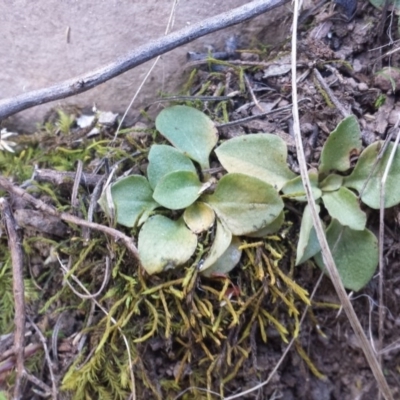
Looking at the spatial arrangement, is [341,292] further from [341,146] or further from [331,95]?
[331,95]

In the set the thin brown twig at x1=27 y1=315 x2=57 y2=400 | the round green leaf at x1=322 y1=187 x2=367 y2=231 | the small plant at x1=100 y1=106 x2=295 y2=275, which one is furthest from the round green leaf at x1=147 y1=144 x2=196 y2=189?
the thin brown twig at x1=27 y1=315 x2=57 y2=400

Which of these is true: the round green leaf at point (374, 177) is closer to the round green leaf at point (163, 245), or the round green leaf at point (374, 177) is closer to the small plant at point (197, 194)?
the small plant at point (197, 194)

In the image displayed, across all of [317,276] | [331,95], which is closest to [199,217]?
[317,276]

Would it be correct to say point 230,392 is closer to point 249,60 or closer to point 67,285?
point 67,285

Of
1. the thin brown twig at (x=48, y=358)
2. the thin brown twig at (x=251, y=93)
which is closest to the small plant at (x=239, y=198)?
the thin brown twig at (x=251, y=93)

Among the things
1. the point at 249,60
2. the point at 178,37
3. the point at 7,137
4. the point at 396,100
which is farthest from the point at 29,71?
the point at 396,100

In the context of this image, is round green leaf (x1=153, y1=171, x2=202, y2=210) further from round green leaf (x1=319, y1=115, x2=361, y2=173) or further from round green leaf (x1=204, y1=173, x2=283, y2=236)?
round green leaf (x1=319, y1=115, x2=361, y2=173)
